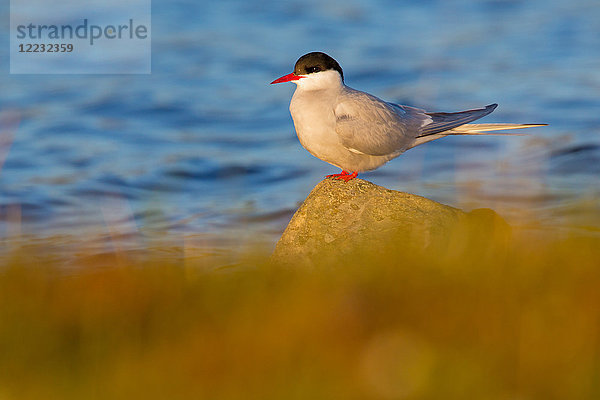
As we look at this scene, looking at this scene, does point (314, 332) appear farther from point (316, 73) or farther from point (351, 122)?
point (316, 73)

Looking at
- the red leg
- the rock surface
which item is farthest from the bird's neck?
the rock surface

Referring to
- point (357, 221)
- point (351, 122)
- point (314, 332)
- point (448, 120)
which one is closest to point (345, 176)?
point (351, 122)

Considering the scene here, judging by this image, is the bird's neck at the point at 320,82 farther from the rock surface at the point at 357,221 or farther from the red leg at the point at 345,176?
the rock surface at the point at 357,221

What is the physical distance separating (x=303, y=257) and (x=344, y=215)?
1.70 feet

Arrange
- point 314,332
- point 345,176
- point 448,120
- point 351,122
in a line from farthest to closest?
point 448,120, point 345,176, point 351,122, point 314,332

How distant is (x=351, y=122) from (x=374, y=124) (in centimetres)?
37

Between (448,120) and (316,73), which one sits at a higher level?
(316,73)

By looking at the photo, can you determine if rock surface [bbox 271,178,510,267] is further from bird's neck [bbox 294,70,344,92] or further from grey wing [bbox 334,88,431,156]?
bird's neck [bbox 294,70,344,92]

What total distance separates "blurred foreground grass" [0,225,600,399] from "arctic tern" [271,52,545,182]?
8.84 ft

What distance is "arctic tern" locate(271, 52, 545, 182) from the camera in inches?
269

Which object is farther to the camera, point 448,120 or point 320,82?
point 448,120

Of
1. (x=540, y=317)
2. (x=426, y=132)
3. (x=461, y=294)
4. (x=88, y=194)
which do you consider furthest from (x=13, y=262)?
Answer: (x=88, y=194)

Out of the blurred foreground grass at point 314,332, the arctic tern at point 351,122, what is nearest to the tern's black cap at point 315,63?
the arctic tern at point 351,122

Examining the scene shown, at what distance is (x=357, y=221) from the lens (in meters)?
6.35
